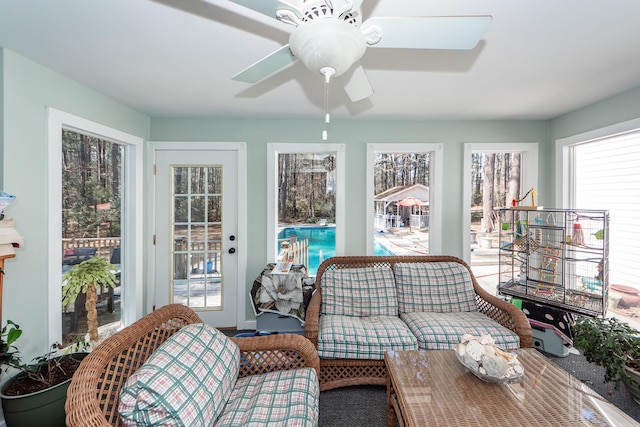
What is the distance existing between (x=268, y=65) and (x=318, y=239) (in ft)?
7.77

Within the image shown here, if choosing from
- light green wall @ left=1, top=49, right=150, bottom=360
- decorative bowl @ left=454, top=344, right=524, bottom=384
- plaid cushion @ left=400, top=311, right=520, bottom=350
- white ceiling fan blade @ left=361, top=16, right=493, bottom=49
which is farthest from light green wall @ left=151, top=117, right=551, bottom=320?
white ceiling fan blade @ left=361, top=16, right=493, bottom=49

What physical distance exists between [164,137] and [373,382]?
3238 millimetres

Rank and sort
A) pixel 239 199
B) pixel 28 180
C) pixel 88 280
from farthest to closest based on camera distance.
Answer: pixel 239 199 < pixel 88 280 < pixel 28 180

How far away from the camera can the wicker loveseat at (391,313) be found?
84.0 inches

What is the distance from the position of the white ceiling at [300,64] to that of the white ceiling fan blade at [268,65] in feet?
1.04

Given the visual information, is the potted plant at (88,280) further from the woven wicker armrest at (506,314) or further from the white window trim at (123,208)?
the woven wicker armrest at (506,314)

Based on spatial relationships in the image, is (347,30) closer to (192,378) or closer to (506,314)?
(192,378)

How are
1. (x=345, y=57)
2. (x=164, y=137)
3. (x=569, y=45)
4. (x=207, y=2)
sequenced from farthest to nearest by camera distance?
(x=164, y=137)
(x=569, y=45)
(x=207, y=2)
(x=345, y=57)

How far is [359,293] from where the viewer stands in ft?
8.64

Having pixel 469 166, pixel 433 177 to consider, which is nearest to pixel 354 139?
pixel 433 177

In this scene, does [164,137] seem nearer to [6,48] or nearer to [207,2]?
[6,48]

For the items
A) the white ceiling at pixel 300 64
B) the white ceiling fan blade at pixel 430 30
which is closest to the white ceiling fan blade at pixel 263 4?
the white ceiling fan blade at pixel 430 30

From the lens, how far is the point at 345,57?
1057 millimetres

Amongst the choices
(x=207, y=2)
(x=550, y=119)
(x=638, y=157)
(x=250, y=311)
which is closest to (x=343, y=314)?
(x=250, y=311)
